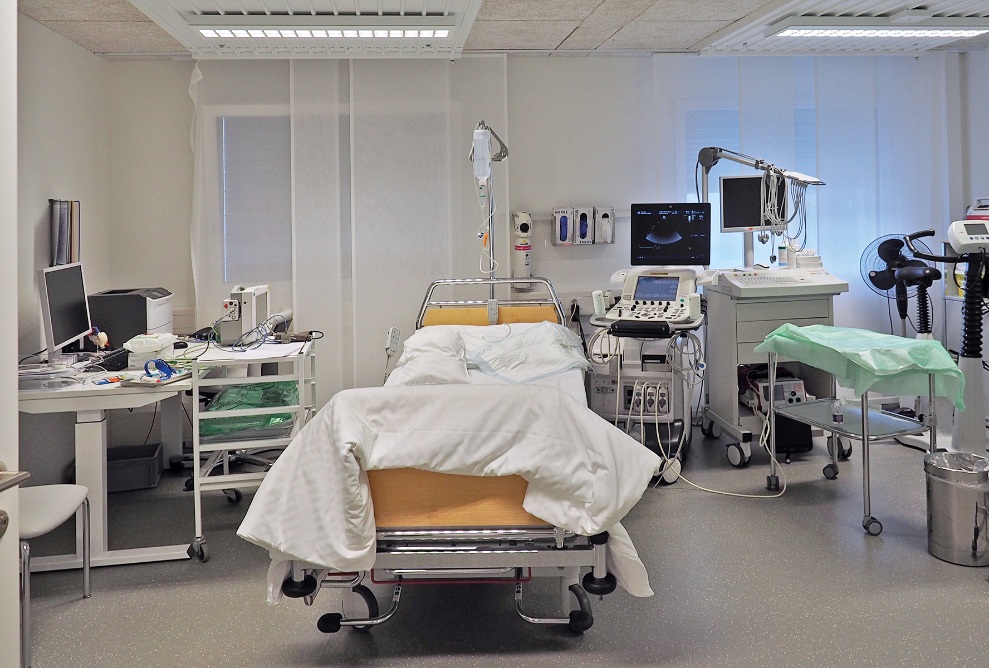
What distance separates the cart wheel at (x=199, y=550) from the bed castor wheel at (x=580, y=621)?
1.61 m

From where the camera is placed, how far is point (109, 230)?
5035mm

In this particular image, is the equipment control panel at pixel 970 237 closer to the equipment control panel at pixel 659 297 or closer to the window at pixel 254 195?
the equipment control panel at pixel 659 297

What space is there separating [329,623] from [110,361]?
6.03 feet

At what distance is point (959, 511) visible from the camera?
3.17 m

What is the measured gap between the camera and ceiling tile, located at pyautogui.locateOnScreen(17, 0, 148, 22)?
3902mm

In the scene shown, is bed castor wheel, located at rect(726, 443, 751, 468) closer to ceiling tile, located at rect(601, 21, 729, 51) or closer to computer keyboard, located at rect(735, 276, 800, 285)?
computer keyboard, located at rect(735, 276, 800, 285)

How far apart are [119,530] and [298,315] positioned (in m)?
1.75

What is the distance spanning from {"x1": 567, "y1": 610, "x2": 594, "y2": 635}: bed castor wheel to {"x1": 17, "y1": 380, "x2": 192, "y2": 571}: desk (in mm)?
1772

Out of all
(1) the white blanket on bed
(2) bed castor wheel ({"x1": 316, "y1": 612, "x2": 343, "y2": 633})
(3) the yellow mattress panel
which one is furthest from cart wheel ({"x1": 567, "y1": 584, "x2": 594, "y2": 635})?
(2) bed castor wheel ({"x1": 316, "y1": 612, "x2": 343, "y2": 633})

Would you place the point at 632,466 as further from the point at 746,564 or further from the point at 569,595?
the point at 746,564

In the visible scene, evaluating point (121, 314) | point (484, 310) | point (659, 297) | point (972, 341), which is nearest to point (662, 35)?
point (659, 297)

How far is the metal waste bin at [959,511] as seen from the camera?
10.2 ft

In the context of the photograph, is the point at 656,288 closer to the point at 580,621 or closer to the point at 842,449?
the point at 842,449

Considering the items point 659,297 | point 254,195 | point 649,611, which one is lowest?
point 649,611
